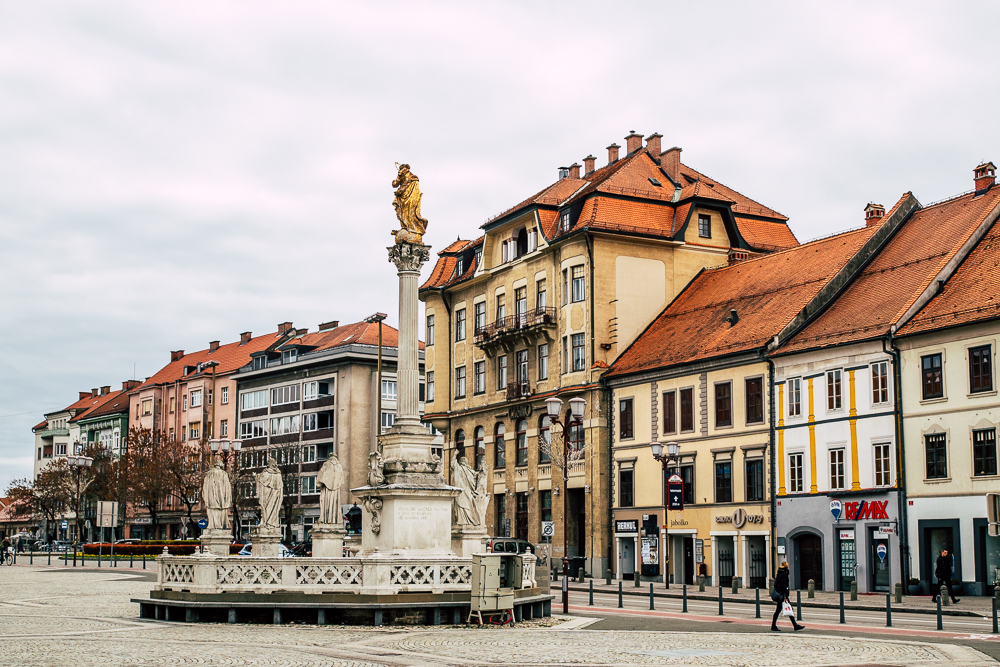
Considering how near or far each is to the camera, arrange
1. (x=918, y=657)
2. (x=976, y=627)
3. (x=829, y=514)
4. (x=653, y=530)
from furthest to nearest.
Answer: (x=653, y=530) < (x=829, y=514) < (x=976, y=627) < (x=918, y=657)

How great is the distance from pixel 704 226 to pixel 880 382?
20.7 meters

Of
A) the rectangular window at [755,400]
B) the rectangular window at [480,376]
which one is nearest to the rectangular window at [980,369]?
the rectangular window at [755,400]

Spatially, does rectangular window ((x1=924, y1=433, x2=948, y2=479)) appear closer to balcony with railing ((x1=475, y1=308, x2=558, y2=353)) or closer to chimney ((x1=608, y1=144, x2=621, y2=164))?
balcony with railing ((x1=475, y1=308, x2=558, y2=353))

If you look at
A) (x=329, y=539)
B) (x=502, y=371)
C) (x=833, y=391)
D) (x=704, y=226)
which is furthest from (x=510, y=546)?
(x=704, y=226)

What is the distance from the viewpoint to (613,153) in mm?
67875

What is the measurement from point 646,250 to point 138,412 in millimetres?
73243

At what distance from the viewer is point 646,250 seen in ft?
193

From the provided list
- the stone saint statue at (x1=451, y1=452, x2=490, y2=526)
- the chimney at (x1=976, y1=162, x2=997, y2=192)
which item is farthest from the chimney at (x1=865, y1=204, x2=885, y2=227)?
the stone saint statue at (x1=451, y1=452, x2=490, y2=526)

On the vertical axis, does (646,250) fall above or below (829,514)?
above

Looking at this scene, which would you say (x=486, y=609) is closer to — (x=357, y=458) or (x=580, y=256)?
(x=580, y=256)

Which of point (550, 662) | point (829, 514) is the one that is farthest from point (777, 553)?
point (550, 662)

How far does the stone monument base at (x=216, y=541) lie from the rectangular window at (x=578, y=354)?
1254 inches

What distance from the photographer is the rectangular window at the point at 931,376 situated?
130 ft

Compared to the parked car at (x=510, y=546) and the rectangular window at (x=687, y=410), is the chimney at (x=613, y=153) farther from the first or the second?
the parked car at (x=510, y=546)
